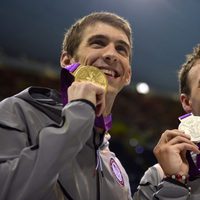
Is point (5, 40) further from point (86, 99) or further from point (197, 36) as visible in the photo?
point (86, 99)

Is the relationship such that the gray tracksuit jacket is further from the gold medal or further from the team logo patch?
the gold medal

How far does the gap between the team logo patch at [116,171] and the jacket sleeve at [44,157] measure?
1.38 feet

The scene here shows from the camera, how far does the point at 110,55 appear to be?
5.06ft

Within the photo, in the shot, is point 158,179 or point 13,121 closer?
point 13,121

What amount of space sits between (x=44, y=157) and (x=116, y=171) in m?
0.54

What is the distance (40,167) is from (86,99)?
23cm

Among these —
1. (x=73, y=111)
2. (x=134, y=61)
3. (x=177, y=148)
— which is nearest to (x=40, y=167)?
(x=73, y=111)

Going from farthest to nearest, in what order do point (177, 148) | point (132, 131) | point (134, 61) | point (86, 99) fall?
point (132, 131) → point (134, 61) → point (177, 148) → point (86, 99)

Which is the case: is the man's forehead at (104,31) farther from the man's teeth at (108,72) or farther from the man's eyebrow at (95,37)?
the man's teeth at (108,72)

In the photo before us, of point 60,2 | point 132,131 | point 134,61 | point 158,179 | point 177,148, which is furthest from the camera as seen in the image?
point 132,131

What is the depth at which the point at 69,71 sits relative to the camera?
4.10 ft

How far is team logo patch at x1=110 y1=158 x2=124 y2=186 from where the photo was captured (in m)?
1.44

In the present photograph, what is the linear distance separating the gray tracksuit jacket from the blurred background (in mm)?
3339

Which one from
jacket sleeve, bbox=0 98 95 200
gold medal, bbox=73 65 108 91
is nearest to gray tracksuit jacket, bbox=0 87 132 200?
jacket sleeve, bbox=0 98 95 200
